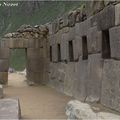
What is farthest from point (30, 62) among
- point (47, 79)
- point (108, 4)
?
point (108, 4)

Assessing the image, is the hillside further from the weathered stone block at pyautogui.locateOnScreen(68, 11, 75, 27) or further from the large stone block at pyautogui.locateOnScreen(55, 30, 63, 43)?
the weathered stone block at pyautogui.locateOnScreen(68, 11, 75, 27)

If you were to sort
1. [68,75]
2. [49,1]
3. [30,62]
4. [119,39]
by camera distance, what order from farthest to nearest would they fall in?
[49,1] → [30,62] → [68,75] → [119,39]

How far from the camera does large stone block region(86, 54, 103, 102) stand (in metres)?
9.25

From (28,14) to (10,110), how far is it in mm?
60413

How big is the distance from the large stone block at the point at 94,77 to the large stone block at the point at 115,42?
2.77ft

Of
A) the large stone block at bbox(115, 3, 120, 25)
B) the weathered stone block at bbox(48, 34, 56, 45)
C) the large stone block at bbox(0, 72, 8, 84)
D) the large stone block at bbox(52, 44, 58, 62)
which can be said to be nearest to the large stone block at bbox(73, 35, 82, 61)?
the large stone block at bbox(115, 3, 120, 25)

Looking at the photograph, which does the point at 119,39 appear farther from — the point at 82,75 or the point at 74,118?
the point at 82,75

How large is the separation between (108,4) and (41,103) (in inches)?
159

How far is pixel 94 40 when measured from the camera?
Result: 9.73 meters

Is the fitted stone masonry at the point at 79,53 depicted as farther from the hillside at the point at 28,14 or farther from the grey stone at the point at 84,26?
the hillside at the point at 28,14

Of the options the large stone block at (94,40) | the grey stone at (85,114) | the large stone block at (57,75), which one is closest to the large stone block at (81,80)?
the large stone block at (94,40)

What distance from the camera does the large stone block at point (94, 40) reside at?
9.34 meters

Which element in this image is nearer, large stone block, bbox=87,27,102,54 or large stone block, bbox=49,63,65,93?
large stone block, bbox=87,27,102,54

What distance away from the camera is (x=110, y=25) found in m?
8.55
